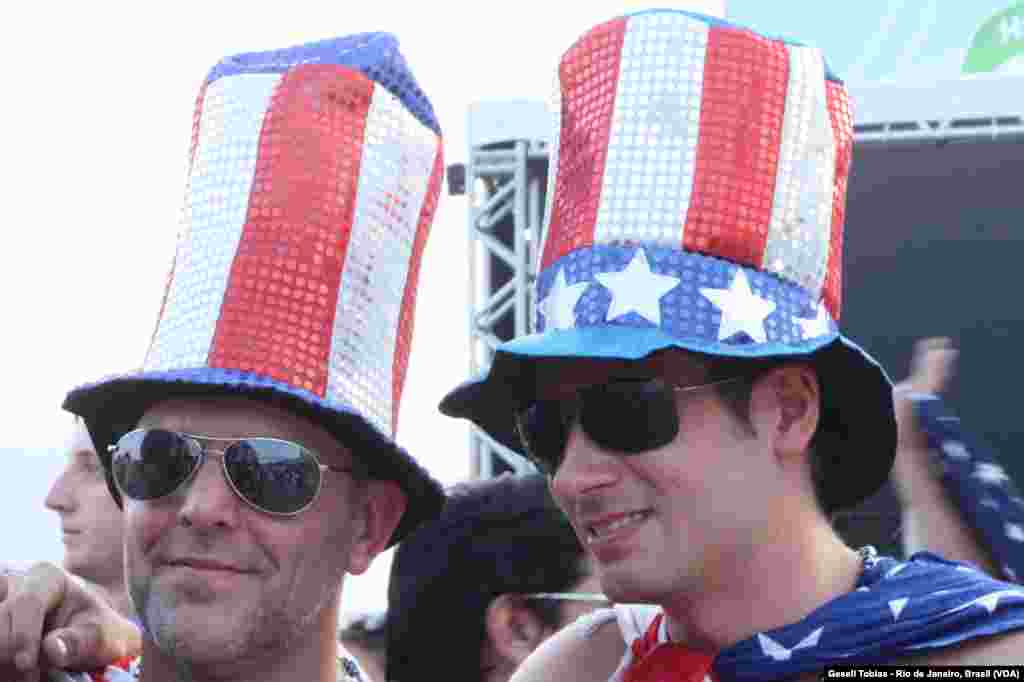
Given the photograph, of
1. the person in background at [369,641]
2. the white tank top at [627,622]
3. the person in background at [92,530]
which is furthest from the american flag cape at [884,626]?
the person in background at [92,530]

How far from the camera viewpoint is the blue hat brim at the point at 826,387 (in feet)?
7.85

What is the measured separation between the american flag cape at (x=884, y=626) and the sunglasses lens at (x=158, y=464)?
38.6 inches

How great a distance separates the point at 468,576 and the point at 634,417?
46.3 inches

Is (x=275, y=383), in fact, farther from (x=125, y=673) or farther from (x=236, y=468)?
(x=125, y=673)

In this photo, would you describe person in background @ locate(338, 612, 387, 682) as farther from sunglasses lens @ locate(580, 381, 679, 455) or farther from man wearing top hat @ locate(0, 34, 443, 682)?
sunglasses lens @ locate(580, 381, 679, 455)

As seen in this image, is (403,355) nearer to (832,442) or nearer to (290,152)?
(290,152)

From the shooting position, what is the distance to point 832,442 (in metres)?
2.65

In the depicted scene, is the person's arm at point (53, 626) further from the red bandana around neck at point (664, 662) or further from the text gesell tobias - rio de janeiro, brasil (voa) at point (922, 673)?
the text gesell tobias - rio de janeiro, brasil (voa) at point (922, 673)

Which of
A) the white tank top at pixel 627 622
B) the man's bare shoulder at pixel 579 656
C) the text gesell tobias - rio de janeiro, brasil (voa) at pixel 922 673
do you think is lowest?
the man's bare shoulder at pixel 579 656

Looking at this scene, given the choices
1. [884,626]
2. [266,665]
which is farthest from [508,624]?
[884,626]

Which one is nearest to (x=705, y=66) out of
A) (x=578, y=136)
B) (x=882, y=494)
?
(x=578, y=136)

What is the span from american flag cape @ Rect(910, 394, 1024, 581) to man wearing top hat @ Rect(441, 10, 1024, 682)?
59 cm

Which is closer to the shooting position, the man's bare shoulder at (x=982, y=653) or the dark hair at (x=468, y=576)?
the man's bare shoulder at (x=982, y=653)

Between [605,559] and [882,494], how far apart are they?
4.02 m
